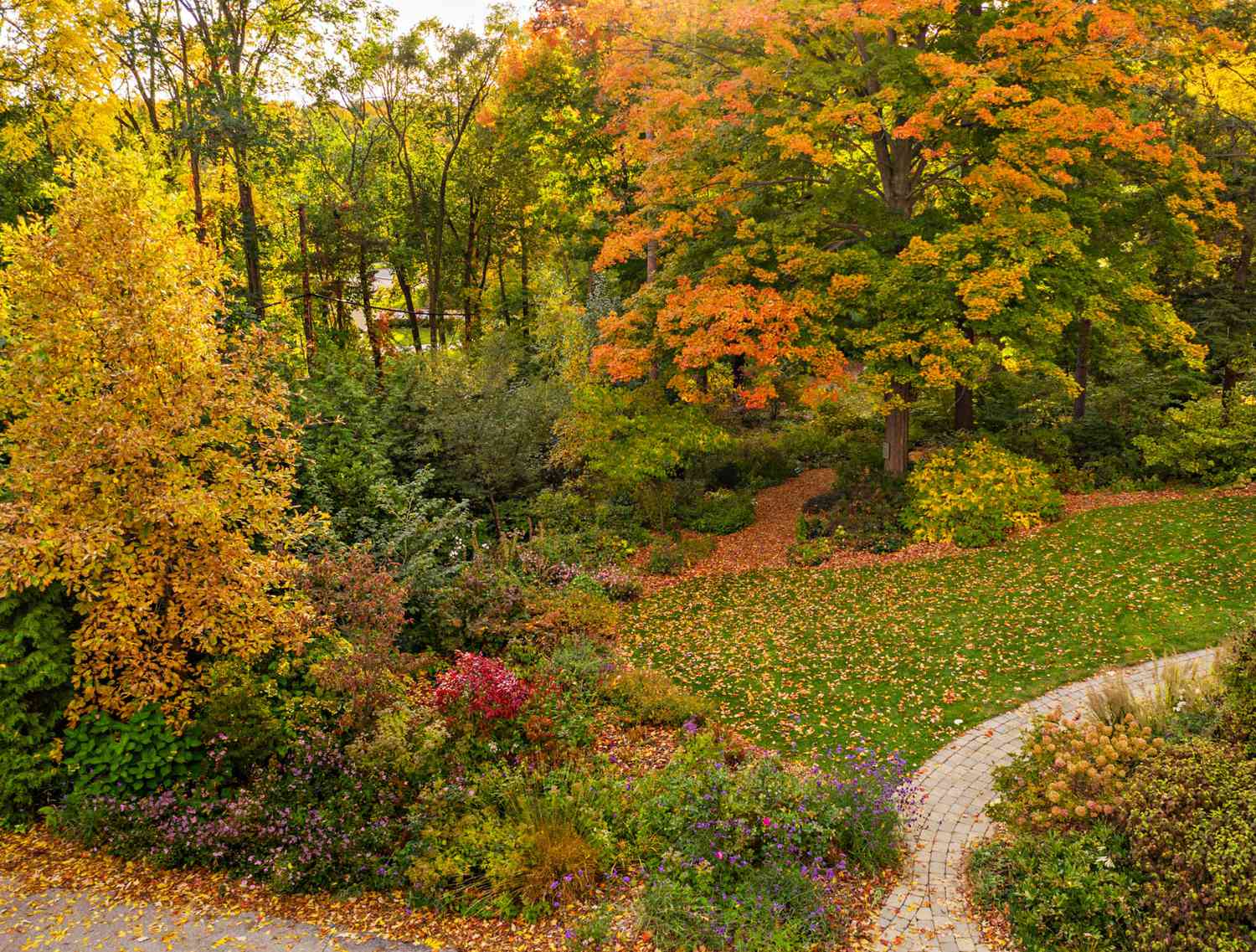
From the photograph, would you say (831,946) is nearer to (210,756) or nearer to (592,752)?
(592,752)

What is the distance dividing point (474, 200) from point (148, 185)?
16.3 m

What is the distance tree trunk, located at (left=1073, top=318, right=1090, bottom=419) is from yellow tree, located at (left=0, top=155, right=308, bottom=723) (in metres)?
16.1

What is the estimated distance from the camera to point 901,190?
14.4m

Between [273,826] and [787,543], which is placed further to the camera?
[787,543]

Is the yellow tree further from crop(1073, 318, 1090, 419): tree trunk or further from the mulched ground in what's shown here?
crop(1073, 318, 1090, 419): tree trunk

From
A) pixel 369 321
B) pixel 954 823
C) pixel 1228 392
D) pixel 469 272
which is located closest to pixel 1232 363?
pixel 1228 392

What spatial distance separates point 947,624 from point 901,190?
8.73m

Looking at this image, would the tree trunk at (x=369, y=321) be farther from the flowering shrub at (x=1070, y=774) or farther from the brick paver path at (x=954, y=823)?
the flowering shrub at (x=1070, y=774)

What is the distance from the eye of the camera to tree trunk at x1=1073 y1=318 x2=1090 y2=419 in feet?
53.4

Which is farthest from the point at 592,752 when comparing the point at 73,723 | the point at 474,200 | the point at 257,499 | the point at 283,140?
the point at 474,200

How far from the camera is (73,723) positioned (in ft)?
23.3

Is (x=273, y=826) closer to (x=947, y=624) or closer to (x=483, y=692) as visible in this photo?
(x=483, y=692)

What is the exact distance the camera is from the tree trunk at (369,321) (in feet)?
58.5

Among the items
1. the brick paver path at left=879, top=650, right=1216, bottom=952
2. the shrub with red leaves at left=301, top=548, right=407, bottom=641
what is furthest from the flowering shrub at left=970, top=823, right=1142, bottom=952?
the shrub with red leaves at left=301, top=548, right=407, bottom=641
